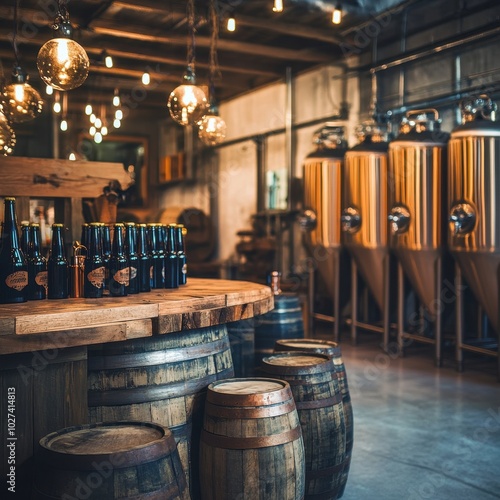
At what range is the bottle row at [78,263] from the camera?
2672 mm

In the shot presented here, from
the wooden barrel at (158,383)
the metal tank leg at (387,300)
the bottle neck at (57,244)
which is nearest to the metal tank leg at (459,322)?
the metal tank leg at (387,300)

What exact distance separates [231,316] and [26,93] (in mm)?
2553

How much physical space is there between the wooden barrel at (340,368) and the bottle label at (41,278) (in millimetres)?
1388

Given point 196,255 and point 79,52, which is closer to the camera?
point 79,52

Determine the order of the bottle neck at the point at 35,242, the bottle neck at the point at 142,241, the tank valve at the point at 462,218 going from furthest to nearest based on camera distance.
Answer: the tank valve at the point at 462,218 → the bottle neck at the point at 142,241 → the bottle neck at the point at 35,242

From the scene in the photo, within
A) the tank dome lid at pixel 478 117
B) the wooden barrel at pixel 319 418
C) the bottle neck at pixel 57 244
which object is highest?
the tank dome lid at pixel 478 117

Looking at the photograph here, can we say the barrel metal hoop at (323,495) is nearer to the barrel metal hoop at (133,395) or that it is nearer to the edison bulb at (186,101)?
the barrel metal hoop at (133,395)

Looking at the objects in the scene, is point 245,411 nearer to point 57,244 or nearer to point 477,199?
point 57,244

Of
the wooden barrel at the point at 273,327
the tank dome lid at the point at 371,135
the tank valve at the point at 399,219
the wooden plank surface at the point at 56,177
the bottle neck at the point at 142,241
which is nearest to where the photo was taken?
the bottle neck at the point at 142,241

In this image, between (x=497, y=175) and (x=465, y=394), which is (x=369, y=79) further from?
(x=465, y=394)

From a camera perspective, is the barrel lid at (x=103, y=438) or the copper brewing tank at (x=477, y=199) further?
the copper brewing tank at (x=477, y=199)

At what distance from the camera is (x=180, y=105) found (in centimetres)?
431

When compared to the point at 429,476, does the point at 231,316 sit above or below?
above

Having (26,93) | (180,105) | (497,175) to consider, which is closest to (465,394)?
(497,175)
